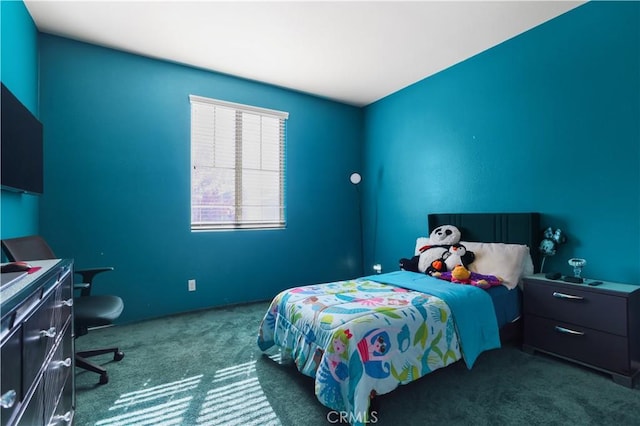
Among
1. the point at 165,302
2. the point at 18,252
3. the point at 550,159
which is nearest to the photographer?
the point at 18,252

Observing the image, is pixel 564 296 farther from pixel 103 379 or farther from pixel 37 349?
pixel 103 379

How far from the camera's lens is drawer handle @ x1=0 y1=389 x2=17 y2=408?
2.22 ft

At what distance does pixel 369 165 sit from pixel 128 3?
3.21m

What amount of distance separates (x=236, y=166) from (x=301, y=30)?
165cm

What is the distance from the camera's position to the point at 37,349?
96 cm

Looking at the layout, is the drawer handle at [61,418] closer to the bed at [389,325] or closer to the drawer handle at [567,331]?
the bed at [389,325]

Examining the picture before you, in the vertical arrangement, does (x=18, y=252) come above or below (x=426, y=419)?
above

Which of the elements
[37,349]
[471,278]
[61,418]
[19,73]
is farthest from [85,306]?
[471,278]

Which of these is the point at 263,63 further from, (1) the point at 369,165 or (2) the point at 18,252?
(2) the point at 18,252

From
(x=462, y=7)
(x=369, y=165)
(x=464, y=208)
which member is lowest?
(x=464, y=208)

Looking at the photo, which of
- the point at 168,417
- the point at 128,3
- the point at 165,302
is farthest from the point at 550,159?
the point at 165,302

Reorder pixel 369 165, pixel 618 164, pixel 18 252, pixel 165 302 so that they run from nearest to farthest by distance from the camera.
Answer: pixel 18 252 → pixel 618 164 → pixel 165 302 → pixel 369 165

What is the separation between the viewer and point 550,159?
259cm

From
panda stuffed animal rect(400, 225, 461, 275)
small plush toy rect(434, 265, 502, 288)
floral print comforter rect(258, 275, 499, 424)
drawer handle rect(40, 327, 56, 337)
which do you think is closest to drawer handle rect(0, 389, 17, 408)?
drawer handle rect(40, 327, 56, 337)
